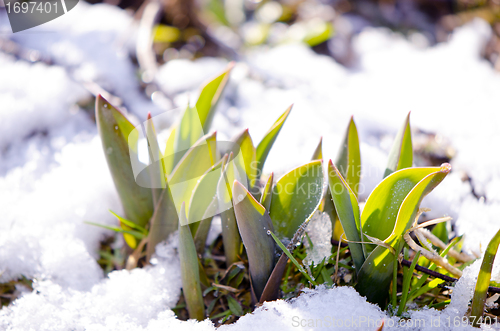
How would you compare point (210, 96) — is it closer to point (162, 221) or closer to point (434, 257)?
point (162, 221)

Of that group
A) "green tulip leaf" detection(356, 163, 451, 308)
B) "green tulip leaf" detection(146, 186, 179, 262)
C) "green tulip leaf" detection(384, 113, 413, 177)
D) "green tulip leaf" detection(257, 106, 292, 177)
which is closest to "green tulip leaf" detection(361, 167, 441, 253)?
"green tulip leaf" detection(356, 163, 451, 308)

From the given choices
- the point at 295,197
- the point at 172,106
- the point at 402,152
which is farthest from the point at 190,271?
the point at 172,106

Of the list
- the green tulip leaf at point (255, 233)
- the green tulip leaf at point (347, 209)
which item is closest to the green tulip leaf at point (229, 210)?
the green tulip leaf at point (255, 233)

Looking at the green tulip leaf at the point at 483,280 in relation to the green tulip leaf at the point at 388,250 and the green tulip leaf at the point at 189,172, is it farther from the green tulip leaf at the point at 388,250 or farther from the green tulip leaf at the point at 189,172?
the green tulip leaf at the point at 189,172

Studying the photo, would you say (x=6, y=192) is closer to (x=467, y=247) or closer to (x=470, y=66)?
(x=467, y=247)

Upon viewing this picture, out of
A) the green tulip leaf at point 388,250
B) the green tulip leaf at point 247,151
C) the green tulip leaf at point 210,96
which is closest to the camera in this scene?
the green tulip leaf at point 388,250

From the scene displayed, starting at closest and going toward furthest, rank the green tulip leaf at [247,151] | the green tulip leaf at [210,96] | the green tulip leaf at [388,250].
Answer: the green tulip leaf at [388,250]
the green tulip leaf at [247,151]
the green tulip leaf at [210,96]

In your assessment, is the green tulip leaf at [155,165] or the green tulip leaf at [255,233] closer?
the green tulip leaf at [255,233]

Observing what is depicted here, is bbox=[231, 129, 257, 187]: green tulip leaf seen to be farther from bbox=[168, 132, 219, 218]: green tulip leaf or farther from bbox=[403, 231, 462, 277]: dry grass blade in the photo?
bbox=[403, 231, 462, 277]: dry grass blade
